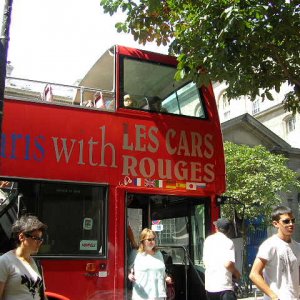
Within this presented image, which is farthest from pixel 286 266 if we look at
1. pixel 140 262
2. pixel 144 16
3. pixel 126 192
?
pixel 144 16

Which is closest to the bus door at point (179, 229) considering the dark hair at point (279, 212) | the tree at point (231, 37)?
the tree at point (231, 37)

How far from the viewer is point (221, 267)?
586 centimetres

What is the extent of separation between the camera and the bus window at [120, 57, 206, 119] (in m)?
6.99

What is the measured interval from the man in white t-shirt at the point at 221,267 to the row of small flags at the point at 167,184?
1032 millimetres

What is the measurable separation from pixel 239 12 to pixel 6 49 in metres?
3.59

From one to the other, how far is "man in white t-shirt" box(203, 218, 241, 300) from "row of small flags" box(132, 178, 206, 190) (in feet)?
3.39

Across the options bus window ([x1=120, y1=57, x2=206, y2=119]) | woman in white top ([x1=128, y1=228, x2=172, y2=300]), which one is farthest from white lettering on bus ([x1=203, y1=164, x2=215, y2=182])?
woman in white top ([x1=128, y1=228, x2=172, y2=300])

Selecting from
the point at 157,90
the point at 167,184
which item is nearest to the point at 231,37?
the point at 157,90

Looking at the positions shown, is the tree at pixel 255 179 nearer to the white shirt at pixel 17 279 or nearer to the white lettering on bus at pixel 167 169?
the white lettering on bus at pixel 167 169

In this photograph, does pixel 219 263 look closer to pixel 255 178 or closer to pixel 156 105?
pixel 156 105

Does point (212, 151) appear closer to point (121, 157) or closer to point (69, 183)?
point (121, 157)

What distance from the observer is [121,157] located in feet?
21.5

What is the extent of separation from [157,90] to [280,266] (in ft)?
13.3

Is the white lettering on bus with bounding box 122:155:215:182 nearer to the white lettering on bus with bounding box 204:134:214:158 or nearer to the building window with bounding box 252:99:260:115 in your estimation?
the white lettering on bus with bounding box 204:134:214:158
